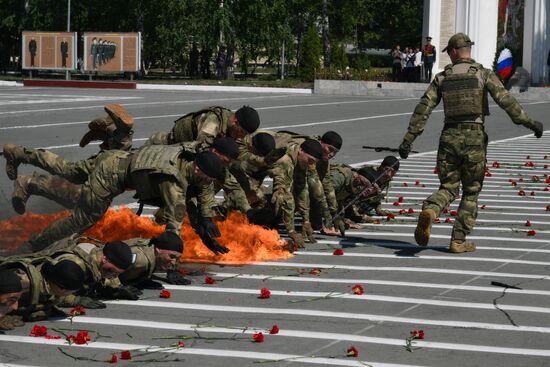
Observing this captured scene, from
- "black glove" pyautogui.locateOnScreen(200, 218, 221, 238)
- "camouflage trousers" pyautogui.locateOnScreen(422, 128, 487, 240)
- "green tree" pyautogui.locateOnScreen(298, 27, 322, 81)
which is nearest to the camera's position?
"black glove" pyautogui.locateOnScreen(200, 218, 221, 238)

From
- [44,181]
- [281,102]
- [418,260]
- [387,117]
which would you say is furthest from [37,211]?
[281,102]

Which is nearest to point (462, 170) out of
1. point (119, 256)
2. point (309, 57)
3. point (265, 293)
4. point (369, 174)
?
point (369, 174)

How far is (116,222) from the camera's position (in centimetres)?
1266

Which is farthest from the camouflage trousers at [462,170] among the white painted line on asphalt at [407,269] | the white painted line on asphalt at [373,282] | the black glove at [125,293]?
the black glove at [125,293]

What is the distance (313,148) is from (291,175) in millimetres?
381

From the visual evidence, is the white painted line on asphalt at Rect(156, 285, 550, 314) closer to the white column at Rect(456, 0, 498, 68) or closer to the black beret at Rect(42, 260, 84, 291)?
the black beret at Rect(42, 260, 84, 291)

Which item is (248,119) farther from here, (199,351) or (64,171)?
(199,351)

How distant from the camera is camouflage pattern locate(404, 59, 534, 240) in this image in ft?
41.3

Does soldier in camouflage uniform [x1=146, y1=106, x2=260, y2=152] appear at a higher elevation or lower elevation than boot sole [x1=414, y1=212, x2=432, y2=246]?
higher

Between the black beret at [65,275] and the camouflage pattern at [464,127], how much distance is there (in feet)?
15.2

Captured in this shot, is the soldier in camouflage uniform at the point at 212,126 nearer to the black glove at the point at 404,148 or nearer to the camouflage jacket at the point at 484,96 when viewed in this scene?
the black glove at the point at 404,148

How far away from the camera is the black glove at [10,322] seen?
8.82m

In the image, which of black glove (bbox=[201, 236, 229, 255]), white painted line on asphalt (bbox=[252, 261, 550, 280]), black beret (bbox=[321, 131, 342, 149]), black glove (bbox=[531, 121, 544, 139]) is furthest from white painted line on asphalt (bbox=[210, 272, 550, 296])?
black glove (bbox=[531, 121, 544, 139])

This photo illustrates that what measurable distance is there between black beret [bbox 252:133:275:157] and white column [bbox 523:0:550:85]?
138ft
